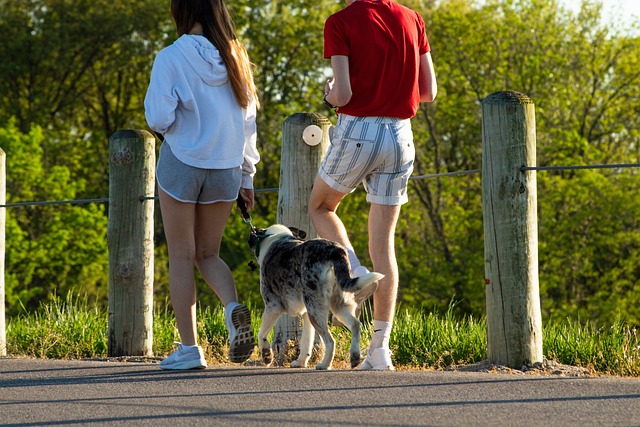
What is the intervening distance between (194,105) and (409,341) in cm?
239

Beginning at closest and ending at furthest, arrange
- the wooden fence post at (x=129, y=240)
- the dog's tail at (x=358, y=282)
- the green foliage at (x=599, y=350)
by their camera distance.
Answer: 1. the dog's tail at (x=358, y=282)
2. the green foliage at (x=599, y=350)
3. the wooden fence post at (x=129, y=240)

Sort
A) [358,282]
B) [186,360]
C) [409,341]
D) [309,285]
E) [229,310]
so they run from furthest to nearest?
[409,341], [186,360], [229,310], [309,285], [358,282]

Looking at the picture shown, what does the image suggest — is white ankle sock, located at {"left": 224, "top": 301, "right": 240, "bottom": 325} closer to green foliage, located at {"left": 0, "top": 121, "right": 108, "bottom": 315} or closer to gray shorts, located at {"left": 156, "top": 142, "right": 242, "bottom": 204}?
gray shorts, located at {"left": 156, "top": 142, "right": 242, "bottom": 204}

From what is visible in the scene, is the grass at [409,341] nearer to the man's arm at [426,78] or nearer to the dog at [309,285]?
the dog at [309,285]

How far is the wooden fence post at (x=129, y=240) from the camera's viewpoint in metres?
6.85

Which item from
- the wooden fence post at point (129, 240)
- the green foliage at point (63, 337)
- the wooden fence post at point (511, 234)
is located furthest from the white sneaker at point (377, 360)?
the green foliage at point (63, 337)

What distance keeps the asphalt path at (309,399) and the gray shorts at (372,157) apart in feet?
3.27

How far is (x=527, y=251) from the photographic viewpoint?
5816 mm

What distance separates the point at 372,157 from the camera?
5.48 metres

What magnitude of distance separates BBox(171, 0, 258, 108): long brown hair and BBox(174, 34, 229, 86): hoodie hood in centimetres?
4

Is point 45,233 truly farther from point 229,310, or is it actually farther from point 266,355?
point 229,310

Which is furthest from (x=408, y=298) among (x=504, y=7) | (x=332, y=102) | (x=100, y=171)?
(x=332, y=102)

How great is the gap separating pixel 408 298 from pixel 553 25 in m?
8.21

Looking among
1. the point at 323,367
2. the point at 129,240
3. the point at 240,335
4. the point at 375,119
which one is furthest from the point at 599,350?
the point at 129,240
